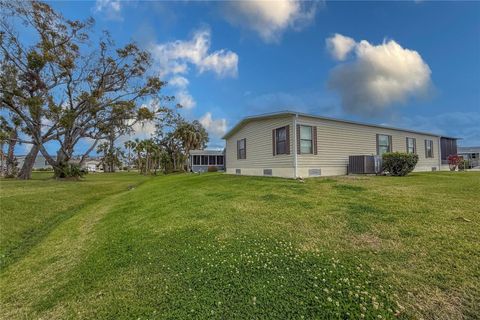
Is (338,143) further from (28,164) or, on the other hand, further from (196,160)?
(28,164)

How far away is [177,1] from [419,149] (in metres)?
18.8

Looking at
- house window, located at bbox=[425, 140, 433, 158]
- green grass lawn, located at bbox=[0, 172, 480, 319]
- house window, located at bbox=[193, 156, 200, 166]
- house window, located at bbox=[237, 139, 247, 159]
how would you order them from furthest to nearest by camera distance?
1. house window, located at bbox=[193, 156, 200, 166]
2. house window, located at bbox=[425, 140, 433, 158]
3. house window, located at bbox=[237, 139, 247, 159]
4. green grass lawn, located at bbox=[0, 172, 480, 319]

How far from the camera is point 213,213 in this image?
6832 mm

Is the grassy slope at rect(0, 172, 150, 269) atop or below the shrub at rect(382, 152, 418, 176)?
below

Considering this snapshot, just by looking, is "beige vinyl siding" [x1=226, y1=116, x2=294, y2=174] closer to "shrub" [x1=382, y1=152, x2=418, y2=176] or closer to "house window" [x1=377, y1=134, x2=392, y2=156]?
"shrub" [x1=382, y1=152, x2=418, y2=176]

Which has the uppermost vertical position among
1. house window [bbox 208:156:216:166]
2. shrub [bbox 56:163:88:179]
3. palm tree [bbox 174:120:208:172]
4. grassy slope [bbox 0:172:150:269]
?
palm tree [bbox 174:120:208:172]

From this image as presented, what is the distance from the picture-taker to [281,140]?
1373 centimetres

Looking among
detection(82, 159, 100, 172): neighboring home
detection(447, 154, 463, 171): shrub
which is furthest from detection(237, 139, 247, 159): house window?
detection(82, 159, 100, 172): neighboring home

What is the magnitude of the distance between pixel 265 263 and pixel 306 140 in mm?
10053

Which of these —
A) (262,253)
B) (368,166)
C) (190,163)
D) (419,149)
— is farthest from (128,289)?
(190,163)

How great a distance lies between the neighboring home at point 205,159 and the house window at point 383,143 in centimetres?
2237

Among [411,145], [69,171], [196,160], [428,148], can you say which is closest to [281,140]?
[411,145]

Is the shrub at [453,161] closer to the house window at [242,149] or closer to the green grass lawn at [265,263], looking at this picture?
the house window at [242,149]

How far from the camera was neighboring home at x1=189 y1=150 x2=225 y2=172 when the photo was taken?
36.3 meters
